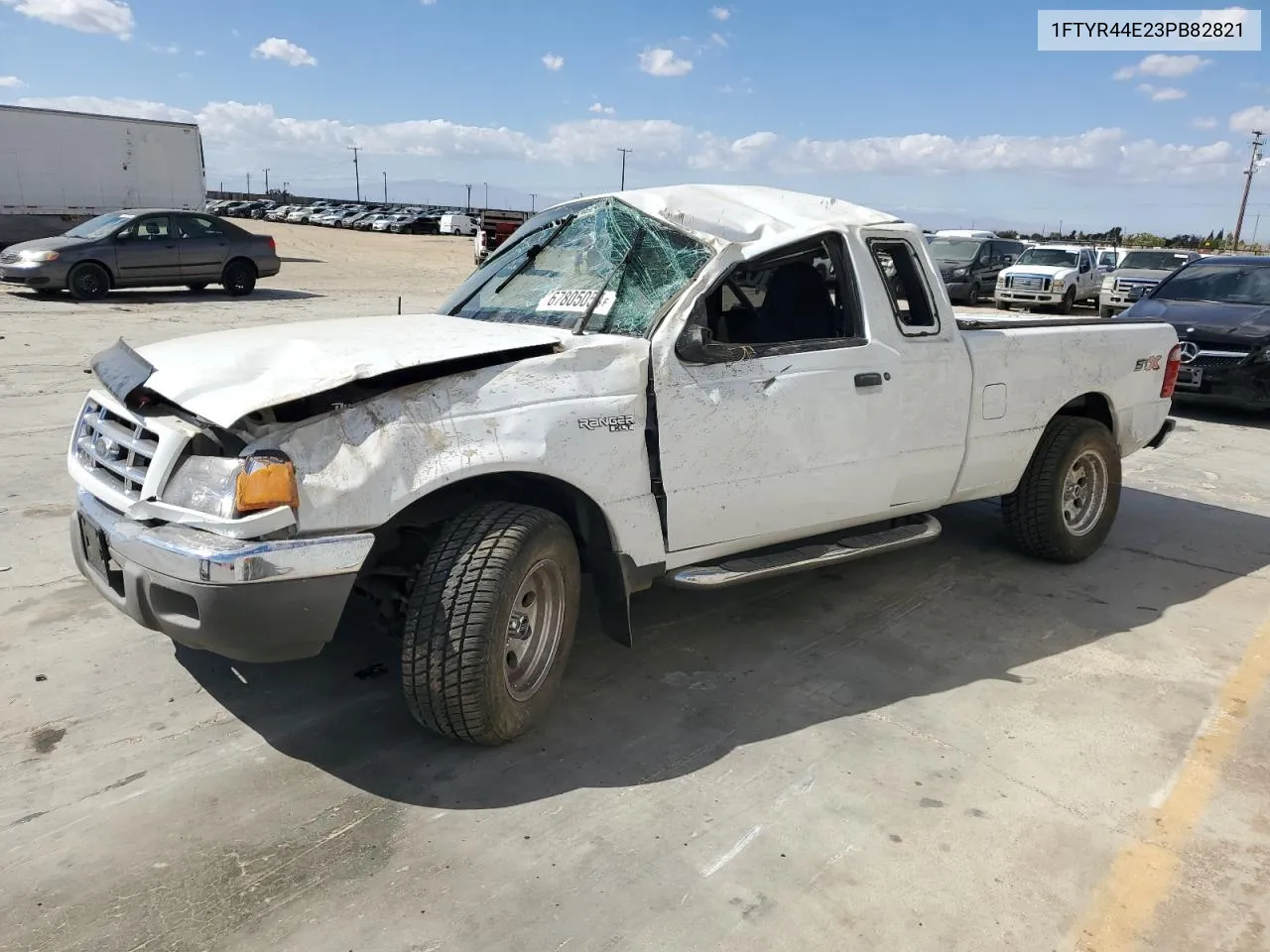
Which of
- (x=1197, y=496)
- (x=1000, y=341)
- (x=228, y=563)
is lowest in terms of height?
(x=1197, y=496)

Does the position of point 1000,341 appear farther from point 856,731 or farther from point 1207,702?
point 856,731

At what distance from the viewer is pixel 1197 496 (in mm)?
7395

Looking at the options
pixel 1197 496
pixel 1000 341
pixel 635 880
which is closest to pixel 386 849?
pixel 635 880

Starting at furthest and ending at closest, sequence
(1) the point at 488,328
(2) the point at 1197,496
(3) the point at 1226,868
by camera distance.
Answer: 1. (2) the point at 1197,496
2. (1) the point at 488,328
3. (3) the point at 1226,868

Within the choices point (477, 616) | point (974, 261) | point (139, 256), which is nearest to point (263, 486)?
point (477, 616)

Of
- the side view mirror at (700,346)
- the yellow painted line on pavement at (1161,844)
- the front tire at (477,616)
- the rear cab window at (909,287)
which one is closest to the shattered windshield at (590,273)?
the side view mirror at (700,346)

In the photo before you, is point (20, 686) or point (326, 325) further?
point (326, 325)

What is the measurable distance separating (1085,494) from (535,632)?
3.76 metres

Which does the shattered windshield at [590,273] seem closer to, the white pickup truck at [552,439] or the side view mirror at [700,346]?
the white pickup truck at [552,439]

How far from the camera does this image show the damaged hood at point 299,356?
3049 millimetres

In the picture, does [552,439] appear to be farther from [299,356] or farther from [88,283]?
[88,283]

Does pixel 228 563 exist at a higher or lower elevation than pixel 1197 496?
higher

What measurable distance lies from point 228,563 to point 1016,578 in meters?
4.22

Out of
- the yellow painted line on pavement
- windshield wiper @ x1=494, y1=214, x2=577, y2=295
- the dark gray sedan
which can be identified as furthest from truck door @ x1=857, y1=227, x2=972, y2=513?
the dark gray sedan
